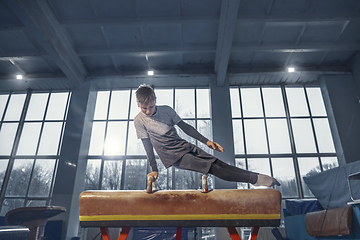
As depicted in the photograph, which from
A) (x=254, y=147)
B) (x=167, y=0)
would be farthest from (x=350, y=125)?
(x=167, y=0)

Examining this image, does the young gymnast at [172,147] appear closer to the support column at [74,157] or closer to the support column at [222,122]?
the support column at [222,122]

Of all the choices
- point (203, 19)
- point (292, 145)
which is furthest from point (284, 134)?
point (203, 19)

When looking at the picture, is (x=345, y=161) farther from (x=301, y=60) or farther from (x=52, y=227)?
(x=52, y=227)

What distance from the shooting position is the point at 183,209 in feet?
7.77

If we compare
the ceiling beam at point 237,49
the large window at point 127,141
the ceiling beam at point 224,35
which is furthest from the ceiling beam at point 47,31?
the ceiling beam at point 224,35

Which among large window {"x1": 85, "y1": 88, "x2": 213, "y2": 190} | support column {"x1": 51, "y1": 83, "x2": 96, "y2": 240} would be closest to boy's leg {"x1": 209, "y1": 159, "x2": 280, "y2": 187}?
large window {"x1": 85, "y1": 88, "x2": 213, "y2": 190}

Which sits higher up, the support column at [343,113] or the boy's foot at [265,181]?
the support column at [343,113]

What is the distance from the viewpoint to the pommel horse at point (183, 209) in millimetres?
2344

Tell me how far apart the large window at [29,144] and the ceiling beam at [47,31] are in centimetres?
192

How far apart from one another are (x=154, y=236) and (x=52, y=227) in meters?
3.24

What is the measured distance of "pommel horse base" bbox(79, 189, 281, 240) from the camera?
234 centimetres

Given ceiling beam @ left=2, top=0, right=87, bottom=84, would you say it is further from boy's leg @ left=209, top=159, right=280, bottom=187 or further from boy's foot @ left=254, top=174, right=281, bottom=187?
boy's foot @ left=254, top=174, right=281, bottom=187

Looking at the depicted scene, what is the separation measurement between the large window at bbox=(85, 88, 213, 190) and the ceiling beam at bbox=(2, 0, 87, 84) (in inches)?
70.8

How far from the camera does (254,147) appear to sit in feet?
28.1
